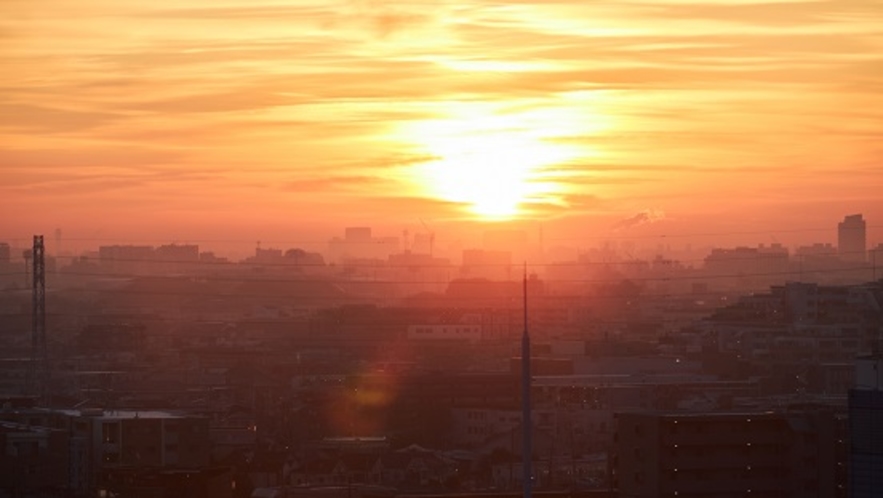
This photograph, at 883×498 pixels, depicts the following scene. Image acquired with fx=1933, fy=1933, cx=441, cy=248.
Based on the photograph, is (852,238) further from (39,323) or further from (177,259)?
(39,323)

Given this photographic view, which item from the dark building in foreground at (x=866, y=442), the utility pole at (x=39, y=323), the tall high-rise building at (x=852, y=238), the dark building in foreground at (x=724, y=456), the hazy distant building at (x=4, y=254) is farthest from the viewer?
the tall high-rise building at (x=852, y=238)

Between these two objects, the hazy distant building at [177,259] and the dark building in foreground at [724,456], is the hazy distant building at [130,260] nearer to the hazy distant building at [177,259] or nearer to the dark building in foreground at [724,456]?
the hazy distant building at [177,259]

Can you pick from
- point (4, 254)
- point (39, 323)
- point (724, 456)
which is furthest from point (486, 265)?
point (724, 456)

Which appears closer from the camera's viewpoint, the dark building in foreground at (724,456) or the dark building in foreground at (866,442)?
the dark building in foreground at (866,442)

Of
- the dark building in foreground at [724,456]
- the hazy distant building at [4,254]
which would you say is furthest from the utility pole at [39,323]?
the hazy distant building at [4,254]

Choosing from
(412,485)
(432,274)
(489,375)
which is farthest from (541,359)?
(432,274)

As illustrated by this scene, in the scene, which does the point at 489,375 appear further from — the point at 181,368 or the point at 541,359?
the point at 181,368

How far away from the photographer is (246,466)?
19859mm

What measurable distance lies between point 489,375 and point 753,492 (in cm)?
1418

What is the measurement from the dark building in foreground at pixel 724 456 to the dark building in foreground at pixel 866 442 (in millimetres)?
2778

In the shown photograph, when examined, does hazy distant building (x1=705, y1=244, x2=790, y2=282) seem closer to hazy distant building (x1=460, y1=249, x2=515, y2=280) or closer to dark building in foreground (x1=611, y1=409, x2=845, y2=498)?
hazy distant building (x1=460, y1=249, x2=515, y2=280)

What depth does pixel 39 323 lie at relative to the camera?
96.7 feet

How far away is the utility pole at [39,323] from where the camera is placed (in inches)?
1022

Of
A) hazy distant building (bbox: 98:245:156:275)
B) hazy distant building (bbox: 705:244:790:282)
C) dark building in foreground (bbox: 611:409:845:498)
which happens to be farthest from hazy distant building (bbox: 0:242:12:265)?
dark building in foreground (bbox: 611:409:845:498)
